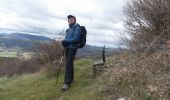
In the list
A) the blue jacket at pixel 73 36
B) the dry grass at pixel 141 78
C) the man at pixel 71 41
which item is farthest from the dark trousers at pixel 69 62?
the dry grass at pixel 141 78

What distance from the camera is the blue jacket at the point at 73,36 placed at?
12.1m

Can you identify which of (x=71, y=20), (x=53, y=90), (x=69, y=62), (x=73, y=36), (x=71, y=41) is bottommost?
(x=53, y=90)

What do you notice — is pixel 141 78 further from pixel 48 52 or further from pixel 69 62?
pixel 48 52

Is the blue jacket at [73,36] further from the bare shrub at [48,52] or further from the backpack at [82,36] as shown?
the bare shrub at [48,52]

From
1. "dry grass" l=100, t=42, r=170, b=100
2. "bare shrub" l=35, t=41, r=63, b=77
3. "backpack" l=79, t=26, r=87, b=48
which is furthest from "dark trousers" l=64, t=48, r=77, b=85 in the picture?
"bare shrub" l=35, t=41, r=63, b=77

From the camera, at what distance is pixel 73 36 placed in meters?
12.2

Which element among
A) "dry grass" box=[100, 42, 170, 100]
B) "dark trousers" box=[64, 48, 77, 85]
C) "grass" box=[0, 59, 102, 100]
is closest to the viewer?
"dry grass" box=[100, 42, 170, 100]

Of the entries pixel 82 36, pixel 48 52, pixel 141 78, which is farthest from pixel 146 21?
pixel 48 52

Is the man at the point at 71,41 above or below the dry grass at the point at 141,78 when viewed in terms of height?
above

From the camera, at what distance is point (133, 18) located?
50.4 ft

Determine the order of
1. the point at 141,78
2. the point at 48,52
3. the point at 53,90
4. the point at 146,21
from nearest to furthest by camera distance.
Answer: the point at 141,78 < the point at 53,90 < the point at 146,21 < the point at 48,52

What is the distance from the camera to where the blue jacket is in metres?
12.1

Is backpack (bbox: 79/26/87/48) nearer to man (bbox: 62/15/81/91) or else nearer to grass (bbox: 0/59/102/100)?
man (bbox: 62/15/81/91)

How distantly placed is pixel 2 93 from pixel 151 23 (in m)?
6.07
